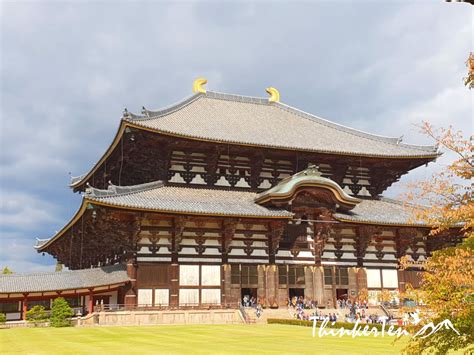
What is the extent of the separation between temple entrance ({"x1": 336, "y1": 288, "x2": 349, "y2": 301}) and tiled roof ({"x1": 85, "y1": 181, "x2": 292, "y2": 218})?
836cm

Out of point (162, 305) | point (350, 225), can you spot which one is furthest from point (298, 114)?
point (162, 305)

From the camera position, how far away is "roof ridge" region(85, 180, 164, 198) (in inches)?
1332

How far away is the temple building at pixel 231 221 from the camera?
3666 cm

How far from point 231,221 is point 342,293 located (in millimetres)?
11459

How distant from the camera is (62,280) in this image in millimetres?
38750

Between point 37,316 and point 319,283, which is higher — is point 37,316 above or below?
below

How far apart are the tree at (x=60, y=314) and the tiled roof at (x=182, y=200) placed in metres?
7.71

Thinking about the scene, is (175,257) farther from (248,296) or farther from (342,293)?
(342,293)

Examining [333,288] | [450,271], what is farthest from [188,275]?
[450,271]

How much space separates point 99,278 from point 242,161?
14289mm

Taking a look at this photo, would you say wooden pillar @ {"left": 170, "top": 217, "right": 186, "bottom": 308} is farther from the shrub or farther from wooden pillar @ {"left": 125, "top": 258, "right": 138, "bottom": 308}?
the shrub

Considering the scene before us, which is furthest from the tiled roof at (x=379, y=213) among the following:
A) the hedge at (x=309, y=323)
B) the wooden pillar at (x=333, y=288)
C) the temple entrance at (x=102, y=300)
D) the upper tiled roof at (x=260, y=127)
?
the temple entrance at (x=102, y=300)

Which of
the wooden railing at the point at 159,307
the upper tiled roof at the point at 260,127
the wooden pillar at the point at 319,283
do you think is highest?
the upper tiled roof at the point at 260,127

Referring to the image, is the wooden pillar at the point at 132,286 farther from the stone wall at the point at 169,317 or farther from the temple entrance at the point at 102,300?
the temple entrance at the point at 102,300
